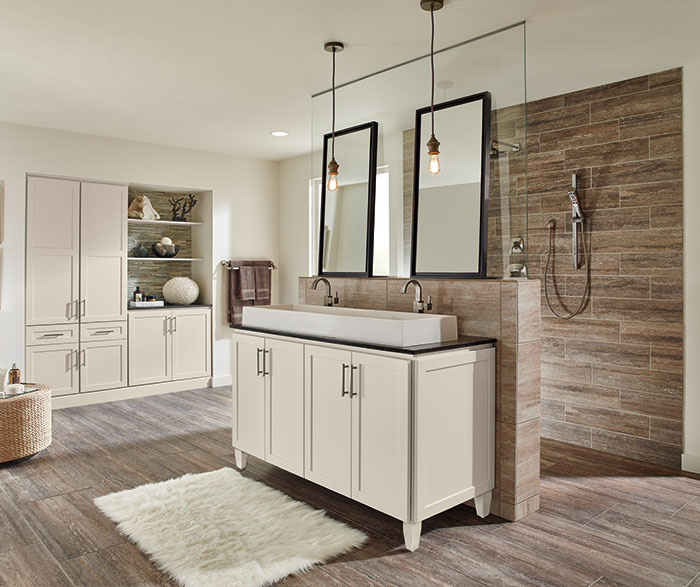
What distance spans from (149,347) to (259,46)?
3473 mm

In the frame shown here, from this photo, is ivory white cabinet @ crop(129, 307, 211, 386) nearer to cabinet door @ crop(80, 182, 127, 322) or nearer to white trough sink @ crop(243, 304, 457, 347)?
cabinet door @ crop(80, 182, 127, 322)

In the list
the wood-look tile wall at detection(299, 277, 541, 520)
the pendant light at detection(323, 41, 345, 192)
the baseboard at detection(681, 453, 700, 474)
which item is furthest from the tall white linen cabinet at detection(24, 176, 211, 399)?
the baseboard at detection(681, 453, 700, 474)

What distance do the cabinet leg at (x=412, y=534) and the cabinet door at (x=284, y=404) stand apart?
0.75m

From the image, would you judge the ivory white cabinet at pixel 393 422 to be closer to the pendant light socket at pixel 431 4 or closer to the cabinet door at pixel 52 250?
the pendant light socket at pixel 431 4

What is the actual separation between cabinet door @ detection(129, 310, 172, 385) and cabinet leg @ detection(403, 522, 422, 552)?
3.92 m

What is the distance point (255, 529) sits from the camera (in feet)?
8.75

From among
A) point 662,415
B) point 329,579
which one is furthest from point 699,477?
point 329,579

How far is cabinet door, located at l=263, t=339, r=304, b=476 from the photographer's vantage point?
304cm

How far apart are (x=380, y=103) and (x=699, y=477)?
3.05m

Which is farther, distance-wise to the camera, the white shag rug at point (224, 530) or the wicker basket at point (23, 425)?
the wicker basket at point (23, 425)

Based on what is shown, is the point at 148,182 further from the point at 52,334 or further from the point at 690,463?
the point at 690,463

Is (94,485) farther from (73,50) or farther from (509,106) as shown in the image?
(509,106)

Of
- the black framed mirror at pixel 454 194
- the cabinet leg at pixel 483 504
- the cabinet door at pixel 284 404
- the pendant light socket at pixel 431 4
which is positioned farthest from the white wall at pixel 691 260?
the cabinet door at pixel 284 404

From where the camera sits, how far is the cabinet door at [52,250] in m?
4.98
